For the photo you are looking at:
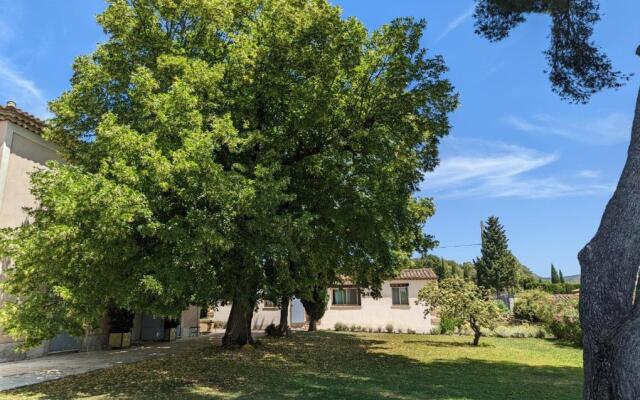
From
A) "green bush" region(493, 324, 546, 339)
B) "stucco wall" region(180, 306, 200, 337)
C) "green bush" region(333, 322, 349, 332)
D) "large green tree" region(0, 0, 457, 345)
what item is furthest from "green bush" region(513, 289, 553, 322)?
"stucco wall" region(180, 306, 200, 337)

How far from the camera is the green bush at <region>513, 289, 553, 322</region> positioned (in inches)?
1003

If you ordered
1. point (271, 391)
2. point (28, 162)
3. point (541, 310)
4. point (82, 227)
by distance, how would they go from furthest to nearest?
point (541, 310), point (28, 162), point (271, 391), point (82, 227)

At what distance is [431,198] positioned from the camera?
70.5 ft

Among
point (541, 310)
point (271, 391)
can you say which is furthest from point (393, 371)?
point (541, 310)

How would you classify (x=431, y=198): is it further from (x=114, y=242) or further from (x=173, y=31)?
(x=114, y=242)

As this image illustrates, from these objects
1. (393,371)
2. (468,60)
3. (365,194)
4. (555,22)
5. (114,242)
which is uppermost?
(468,60)

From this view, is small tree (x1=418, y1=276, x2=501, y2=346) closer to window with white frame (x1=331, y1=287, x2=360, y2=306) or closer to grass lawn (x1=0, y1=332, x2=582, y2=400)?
grass lawn (x1=0, y1=332, x2=582, y2=400)

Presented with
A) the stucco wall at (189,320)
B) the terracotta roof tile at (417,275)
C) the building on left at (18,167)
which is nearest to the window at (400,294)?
the terracotta roof tile at (417,275)

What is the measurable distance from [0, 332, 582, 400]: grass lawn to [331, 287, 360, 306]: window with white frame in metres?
13.4

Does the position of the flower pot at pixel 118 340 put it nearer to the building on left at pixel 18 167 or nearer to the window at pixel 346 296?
the building on left at pixel 18 167

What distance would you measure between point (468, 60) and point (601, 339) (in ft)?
33.6

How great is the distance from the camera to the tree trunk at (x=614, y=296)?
4523 millimetres

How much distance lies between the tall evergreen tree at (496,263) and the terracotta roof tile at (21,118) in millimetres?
47510

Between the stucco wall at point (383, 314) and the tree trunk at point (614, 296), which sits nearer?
the tree trunk at point (614, 296)
